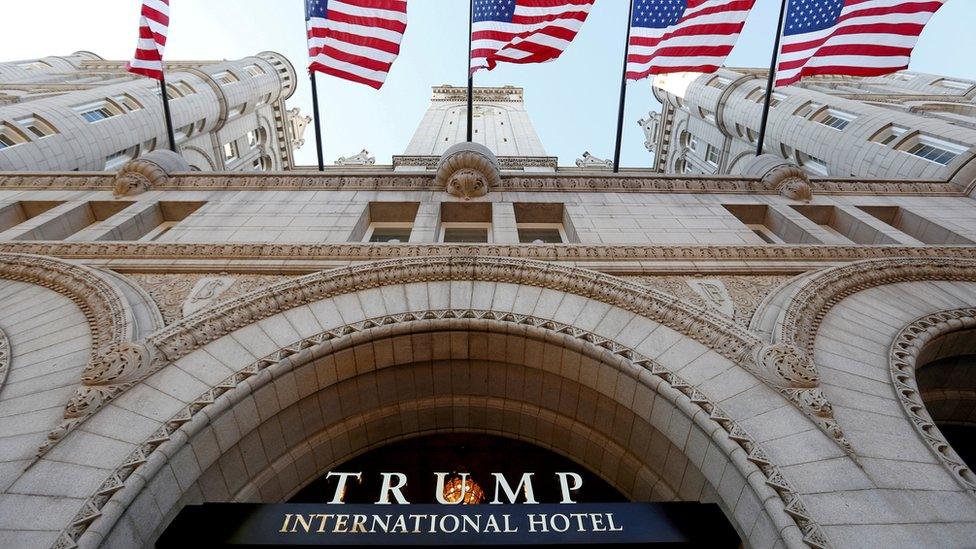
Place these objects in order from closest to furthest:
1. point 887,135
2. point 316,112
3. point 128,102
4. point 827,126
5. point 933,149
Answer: point 316,112, point 933,149, point 887,135, point 827,126, point 128,102

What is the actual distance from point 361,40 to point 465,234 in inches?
233

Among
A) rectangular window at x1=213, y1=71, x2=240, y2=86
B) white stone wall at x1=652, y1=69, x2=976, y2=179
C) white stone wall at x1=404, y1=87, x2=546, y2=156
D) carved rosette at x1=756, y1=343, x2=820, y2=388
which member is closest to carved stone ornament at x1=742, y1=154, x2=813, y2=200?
white stone wall at x1=652, y1=69, x2=976, y2=179

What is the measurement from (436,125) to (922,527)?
39.6 metres

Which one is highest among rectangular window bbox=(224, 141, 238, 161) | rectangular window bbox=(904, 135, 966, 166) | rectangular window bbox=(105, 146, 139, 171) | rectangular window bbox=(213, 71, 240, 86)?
rectangular window bbox=(213, 71, 240, 86)

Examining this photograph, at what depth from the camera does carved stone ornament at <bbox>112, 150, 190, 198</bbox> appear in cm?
1432

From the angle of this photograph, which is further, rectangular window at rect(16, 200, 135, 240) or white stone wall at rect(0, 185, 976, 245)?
rectangular window at rect(16, 200, 135, 240)

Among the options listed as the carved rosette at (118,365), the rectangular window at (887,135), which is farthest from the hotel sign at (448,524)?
the rectangular window at (887,135)

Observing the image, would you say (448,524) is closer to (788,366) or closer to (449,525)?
(449,525)

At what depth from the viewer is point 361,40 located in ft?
45.6

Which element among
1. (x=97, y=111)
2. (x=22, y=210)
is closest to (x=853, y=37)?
(x=22, y=210)

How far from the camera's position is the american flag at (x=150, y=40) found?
1408cm

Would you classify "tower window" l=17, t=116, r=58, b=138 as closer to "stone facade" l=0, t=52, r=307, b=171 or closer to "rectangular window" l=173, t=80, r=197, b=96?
"stone facade" l=0, t=52, r=307, b=171

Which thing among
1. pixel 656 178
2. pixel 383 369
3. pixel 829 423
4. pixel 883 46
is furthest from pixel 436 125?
pixel 829 423

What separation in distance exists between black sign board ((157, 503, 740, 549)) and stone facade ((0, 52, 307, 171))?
18.8 meters
